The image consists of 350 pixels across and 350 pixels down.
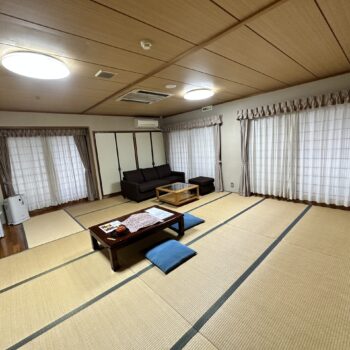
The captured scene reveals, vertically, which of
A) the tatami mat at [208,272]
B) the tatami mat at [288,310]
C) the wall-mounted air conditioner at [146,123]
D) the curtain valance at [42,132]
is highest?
the wall-mounted air conditioner at [146,123]

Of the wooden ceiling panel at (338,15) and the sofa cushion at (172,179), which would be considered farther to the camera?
the sofa cushion at (172,179)

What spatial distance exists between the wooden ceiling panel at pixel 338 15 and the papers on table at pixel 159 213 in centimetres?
259

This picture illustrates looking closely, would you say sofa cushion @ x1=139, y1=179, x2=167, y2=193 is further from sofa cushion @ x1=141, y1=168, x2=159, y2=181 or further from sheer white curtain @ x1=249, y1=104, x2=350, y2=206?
sheer white curtain @ x1=249, y1=104, x2=350, y2=206

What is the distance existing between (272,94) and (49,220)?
5.21 meters

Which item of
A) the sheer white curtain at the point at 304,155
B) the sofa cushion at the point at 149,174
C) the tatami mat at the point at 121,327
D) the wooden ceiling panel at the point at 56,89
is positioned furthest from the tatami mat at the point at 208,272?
the sofa cushion at the point at 149,174

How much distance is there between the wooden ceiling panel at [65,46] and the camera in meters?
1.38

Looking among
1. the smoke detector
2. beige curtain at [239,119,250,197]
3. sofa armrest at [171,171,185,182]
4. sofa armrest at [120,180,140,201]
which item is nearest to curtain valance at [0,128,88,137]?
sofa armrest at [120,180,140,201]

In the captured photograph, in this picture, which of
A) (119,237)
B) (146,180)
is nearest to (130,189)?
(146,180)

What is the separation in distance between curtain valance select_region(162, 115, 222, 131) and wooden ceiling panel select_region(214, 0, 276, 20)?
3.43 m

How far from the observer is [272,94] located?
151 inches

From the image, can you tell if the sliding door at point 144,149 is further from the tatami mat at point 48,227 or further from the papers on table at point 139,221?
the papers on table at point 139,221

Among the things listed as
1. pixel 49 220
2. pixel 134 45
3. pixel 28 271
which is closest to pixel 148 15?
pixel 134 45

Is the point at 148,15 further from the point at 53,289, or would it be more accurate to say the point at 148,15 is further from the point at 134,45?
the point at 53,289

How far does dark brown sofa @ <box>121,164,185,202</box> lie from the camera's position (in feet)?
15.8
